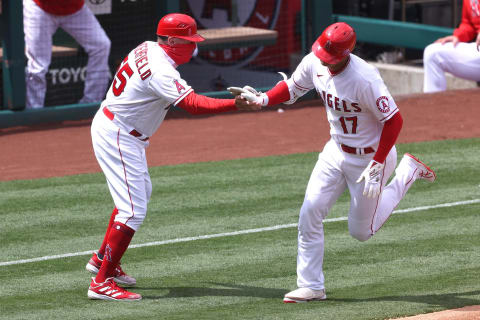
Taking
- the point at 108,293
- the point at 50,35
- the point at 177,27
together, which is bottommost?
the point at 50,35

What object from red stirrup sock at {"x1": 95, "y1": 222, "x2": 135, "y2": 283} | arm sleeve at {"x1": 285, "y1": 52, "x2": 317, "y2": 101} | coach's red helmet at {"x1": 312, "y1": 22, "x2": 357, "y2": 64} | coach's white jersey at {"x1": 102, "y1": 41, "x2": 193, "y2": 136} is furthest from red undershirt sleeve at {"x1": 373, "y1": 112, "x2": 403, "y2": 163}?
red stirrup sock at {"x1": 95, "y1": 222, "x2": 135, "y2": 283}

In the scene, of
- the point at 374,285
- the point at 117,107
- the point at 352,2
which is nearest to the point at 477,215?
the point at 374,285

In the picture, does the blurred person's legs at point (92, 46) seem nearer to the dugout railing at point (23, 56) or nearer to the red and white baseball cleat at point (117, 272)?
the dugout railing at point (23, 56)

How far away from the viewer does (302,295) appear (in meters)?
5.98

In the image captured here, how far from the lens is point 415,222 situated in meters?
8.04

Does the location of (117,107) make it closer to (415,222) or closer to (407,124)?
(415,222)

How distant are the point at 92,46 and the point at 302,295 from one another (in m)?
7.56

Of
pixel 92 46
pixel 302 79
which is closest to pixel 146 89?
pixel 302 79

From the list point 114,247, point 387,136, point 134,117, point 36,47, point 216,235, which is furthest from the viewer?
point 36,47

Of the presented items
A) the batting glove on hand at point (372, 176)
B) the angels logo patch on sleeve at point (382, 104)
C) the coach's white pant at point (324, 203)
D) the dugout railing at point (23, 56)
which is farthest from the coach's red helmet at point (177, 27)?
the dugout railing at point (23, 56)

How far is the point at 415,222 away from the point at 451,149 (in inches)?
117

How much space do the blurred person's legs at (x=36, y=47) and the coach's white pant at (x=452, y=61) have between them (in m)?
5.09

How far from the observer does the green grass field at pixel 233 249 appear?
5992 millimetres

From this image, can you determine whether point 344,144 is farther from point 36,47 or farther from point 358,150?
point 36,47
